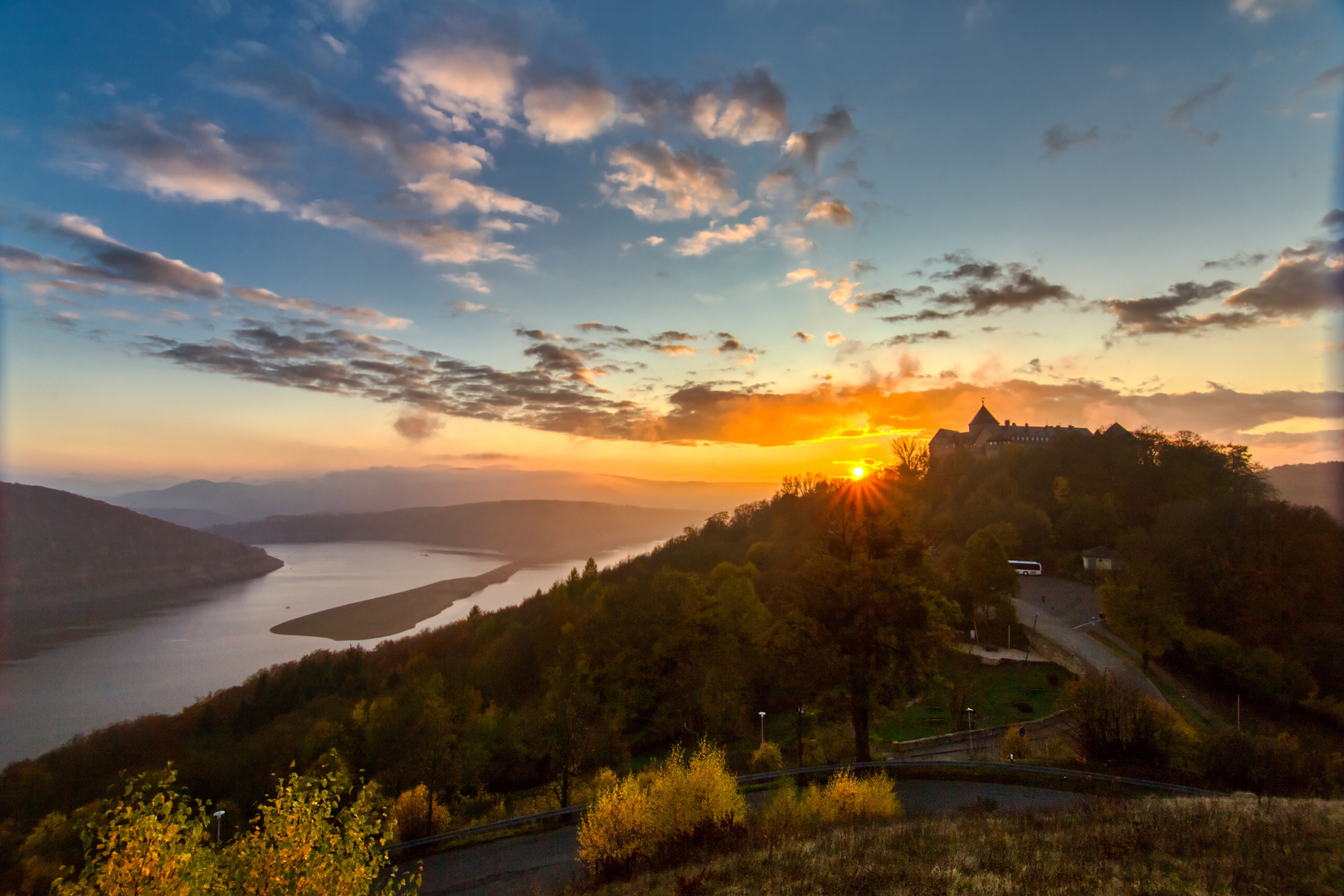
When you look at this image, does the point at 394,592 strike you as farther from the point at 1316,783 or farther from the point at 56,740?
the point at 1316,783

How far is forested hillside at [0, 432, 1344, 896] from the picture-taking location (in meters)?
21.2

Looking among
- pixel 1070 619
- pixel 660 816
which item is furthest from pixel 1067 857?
pixel 1070 619

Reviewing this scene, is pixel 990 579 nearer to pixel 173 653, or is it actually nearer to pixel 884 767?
pixel 884 767

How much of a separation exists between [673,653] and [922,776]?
23.7 meters

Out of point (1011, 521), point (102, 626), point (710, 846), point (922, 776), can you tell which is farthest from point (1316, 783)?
point (102, 626)

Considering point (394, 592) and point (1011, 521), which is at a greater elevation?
point (1011, 521)

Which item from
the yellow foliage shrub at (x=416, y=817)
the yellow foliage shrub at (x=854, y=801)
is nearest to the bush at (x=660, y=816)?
the yellow foliage shrub at (x=854, y=801)

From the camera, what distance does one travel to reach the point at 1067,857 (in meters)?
10.2

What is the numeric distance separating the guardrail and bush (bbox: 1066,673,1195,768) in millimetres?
2268

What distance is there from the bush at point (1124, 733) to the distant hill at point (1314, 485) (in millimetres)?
34783

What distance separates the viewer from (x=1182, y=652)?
36.4m

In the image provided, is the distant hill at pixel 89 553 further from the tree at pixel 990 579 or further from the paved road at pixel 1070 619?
the paved road at pixel 1070 619

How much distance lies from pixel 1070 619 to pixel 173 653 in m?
83.8

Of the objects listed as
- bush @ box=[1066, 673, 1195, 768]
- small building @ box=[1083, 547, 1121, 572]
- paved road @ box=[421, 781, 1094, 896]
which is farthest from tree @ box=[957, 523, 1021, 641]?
paved road @ box=[421, 781, 1094, 896]
